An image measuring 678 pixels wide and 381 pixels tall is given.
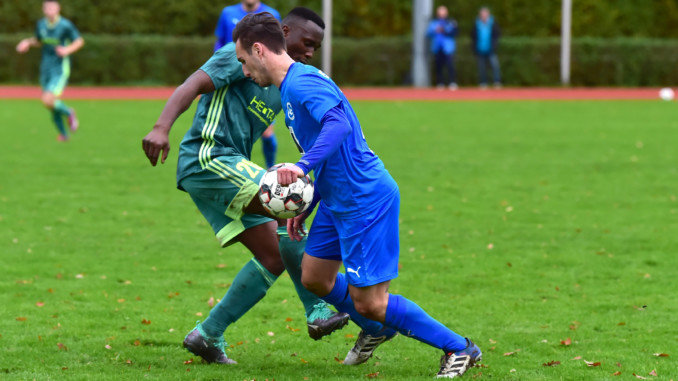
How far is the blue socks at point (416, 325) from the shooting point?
15.9 ft

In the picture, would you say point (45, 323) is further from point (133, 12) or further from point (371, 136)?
point (133, 12)

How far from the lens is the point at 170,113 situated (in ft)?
16.4

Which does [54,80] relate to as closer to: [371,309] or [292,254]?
[292,254]

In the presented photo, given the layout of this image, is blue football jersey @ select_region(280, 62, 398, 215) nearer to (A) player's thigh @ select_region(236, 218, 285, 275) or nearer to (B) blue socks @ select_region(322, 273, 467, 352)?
(B) blue socks @ select_region(322, 273, 467, 352)

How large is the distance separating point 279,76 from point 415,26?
25.6 meters

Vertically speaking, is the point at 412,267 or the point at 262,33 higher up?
the point at 262,33

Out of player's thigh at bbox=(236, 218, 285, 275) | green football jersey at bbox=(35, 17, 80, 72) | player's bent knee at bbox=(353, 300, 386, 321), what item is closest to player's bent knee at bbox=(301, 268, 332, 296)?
player's bent knee at bbox=(353, 300, 386, 321)

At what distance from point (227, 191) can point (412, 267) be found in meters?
2.86

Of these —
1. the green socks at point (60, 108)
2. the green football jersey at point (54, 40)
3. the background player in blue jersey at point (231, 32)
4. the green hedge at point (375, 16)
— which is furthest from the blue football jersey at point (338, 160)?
the green hedge at point (375, 16)

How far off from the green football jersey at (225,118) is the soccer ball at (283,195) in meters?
0.63

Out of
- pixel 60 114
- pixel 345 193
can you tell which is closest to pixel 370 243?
pixel 345 193

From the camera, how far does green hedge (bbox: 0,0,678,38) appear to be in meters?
31.7

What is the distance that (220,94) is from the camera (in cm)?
527

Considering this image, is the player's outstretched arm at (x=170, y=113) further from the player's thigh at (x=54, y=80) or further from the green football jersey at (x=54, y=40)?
the green football jersey at (x=54, y=40)
